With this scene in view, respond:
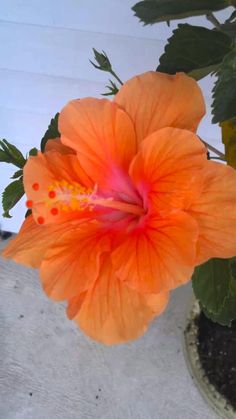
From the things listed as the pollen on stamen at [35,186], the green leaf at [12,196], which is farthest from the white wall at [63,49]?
the pollen on stamen at [35,186]

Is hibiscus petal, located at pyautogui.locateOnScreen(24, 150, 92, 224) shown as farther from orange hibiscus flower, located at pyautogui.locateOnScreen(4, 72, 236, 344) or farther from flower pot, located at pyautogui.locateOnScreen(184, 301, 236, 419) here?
flower pot, located at pyautogui.locateOnScreen(184, 301, 236, 419)

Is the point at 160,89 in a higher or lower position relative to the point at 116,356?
higher

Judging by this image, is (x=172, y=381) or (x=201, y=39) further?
(x=172, y=381)

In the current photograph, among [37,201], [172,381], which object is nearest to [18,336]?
[172,381]

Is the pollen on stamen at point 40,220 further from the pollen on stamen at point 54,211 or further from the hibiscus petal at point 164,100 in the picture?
the hibiscus petal at point 164,100

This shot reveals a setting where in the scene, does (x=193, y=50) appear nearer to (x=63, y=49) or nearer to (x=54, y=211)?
(x=54, y=211)

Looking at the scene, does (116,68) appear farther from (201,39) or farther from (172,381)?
(172,381)

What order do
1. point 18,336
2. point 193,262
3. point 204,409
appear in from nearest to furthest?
point 193,262 → point 204,409 → point 18,336
